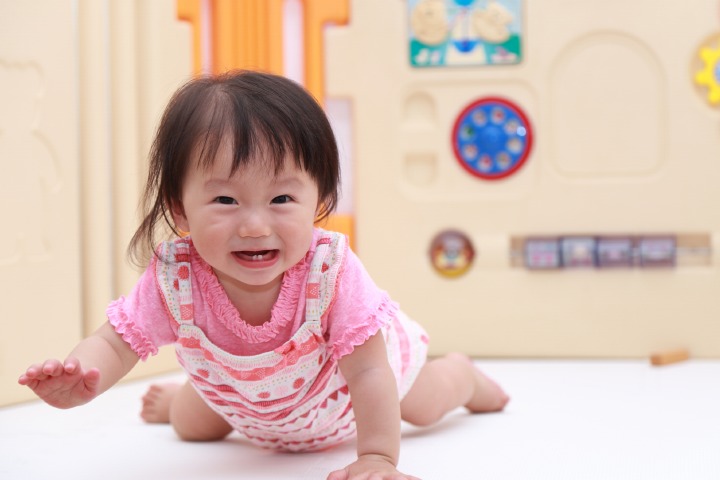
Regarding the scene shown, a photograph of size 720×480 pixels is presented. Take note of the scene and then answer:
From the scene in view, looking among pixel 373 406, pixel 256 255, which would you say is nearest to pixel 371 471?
pixel 373 406

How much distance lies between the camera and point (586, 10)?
1.30 metres

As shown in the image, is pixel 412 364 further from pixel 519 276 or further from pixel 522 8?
pixel 522 8

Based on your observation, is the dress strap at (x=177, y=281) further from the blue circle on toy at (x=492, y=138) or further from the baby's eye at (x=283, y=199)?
the blue circle on toy at (x=492, y=138)

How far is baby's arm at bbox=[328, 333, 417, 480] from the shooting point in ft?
2.05

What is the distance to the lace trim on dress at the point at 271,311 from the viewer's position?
666 mm

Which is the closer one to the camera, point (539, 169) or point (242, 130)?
point (242, 130)

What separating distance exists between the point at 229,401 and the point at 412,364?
180 mm

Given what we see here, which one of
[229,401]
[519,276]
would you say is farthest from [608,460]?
[519,276]

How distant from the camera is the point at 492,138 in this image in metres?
1.33

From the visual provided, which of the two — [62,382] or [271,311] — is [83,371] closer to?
[62,382]

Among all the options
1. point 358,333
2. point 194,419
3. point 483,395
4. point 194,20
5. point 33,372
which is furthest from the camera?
point 194,20

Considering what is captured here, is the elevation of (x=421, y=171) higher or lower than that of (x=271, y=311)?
higher

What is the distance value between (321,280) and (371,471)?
0.15 metres

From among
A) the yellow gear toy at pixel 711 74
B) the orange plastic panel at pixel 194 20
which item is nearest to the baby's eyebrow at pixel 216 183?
the orange plastic panel at pixel 194 20
